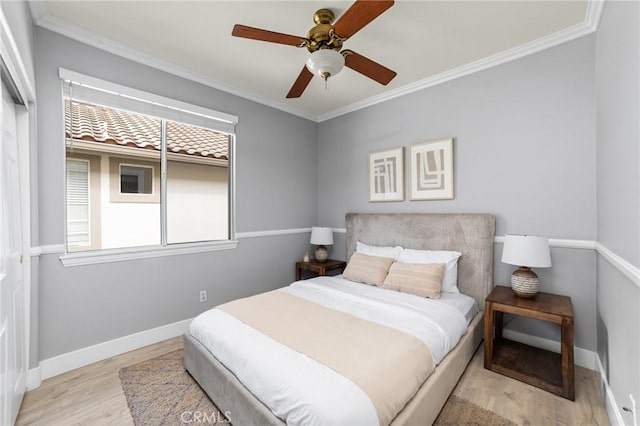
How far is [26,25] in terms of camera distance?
191 cm

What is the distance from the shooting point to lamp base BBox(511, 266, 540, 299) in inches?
89.1

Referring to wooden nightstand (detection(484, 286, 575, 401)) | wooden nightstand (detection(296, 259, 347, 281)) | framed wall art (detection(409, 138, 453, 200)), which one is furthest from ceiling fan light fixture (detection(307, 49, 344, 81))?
wooden nightstand (detection(296, 259, 347, 281))

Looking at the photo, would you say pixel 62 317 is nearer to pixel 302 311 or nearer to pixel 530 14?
pixel 302 311

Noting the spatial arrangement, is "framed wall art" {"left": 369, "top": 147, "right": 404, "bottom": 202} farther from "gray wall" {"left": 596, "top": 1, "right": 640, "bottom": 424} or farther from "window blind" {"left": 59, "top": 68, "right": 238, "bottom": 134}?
"window blind" {"left": 59, "top": 68, "right": 238, "bottom": 134}

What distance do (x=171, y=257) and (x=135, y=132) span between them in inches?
51.0

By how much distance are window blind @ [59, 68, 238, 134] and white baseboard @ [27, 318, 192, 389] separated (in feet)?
6.98

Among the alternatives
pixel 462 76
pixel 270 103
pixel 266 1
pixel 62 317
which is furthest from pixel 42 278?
pixel 462 76

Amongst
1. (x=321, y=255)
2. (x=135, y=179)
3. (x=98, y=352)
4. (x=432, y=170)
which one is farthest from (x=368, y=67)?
(x=98, y=352)

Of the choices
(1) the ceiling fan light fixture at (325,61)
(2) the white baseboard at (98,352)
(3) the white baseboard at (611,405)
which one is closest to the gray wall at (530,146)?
(3) the white baseboard at (611,405)

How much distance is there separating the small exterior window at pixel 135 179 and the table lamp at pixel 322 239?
79.9 inches

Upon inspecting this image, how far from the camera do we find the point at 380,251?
3.29 meters

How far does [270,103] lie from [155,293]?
2.65 meters

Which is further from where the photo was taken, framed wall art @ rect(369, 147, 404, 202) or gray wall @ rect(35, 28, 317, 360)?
framed wall art @ rect(369, 147, 404, 202)

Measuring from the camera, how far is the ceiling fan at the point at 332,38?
1.58 meters
